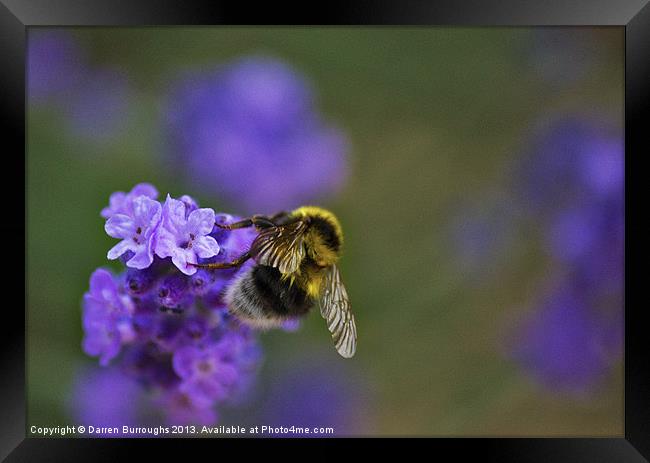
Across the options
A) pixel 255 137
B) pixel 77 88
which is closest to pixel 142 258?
pixel 255 137

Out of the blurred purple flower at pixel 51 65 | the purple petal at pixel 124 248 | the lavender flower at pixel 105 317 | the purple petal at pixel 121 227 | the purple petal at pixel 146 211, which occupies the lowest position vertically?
the lavender flower at pixel 105 317

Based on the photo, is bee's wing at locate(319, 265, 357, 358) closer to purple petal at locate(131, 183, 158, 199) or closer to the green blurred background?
the green blurred background

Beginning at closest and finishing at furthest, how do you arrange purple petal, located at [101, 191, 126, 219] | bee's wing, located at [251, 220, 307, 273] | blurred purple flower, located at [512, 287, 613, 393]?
bee's wing, located at [251, 220, 307, 273], purple petal, located at [101, 191, 126, 219], blurred purple flower, located at [512, 287, 613, 393]

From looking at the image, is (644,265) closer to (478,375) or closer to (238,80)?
(478,375)

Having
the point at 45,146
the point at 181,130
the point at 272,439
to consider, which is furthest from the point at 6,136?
the point at 272,439

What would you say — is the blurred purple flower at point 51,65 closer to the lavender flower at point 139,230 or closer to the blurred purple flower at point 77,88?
the blurred purple flower at point 77,88

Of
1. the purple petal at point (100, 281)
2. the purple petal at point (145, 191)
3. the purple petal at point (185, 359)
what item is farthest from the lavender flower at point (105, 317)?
the purple petal at point (145, 191)

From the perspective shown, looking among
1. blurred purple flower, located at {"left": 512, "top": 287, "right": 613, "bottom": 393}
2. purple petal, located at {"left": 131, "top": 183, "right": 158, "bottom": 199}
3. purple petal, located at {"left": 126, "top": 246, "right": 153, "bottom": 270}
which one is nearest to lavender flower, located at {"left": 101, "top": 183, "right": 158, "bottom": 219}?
purple petal, located at {"left": 131, "top": 183, "right": 158, "bottom": 199}
